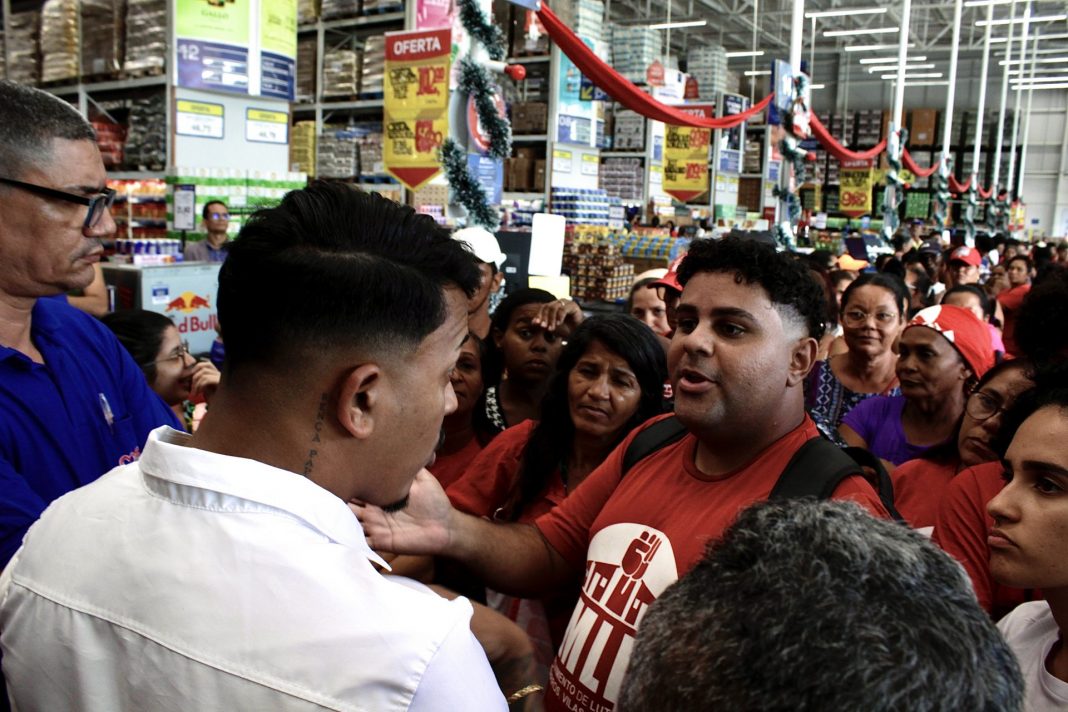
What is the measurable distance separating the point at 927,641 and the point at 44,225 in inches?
64.3

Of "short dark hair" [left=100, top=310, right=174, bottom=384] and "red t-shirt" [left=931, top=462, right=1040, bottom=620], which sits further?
"short dark hair" [left=100, top=310, right=174, bottom=384]

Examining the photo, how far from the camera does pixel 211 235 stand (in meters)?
5.54

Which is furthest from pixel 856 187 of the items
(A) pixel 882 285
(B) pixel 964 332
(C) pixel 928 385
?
(C) pixel 928 385

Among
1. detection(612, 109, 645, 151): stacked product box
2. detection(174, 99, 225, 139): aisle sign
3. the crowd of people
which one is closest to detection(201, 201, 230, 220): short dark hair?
detection(174, 99, 225, 139): aisle sign

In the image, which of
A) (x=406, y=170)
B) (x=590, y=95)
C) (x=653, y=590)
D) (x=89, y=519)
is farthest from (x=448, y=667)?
(x=590, y=95)

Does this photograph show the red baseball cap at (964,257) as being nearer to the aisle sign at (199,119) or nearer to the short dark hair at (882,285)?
the short dark hair at (882,285)

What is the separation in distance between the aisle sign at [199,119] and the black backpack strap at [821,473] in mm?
5369

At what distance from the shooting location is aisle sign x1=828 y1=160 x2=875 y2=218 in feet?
53.0

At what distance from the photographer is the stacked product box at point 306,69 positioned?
7883 mm

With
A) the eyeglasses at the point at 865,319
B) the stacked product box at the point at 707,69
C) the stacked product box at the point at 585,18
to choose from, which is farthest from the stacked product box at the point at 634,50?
the eyeglasses at the point at 865,319

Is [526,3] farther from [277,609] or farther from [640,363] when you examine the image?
[277,609]

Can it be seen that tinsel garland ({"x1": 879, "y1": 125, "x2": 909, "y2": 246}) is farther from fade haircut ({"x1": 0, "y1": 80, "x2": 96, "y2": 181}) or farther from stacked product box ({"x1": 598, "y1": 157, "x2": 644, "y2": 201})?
fade haircut ({"x1": 0, "y1": 80, "x2": 96, "y2": 181})

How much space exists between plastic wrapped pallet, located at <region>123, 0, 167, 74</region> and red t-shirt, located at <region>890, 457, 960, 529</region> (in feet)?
18.4

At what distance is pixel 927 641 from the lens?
0.59m
